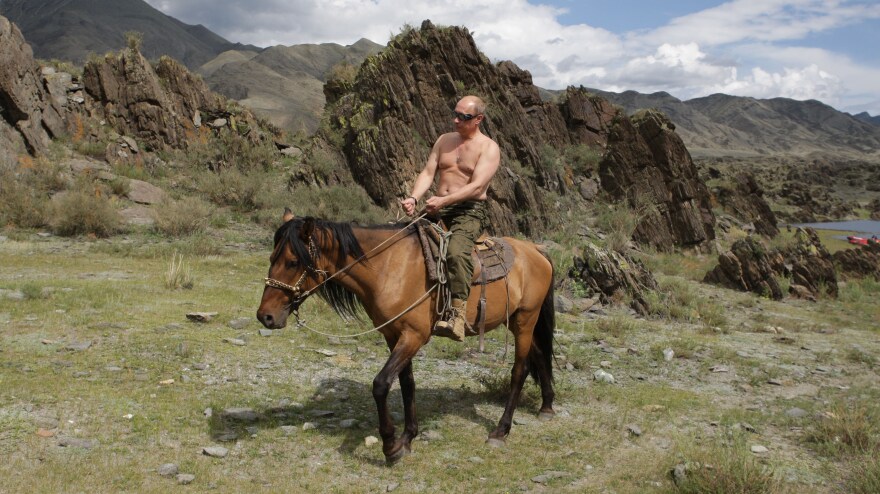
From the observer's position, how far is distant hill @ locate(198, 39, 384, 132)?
6538 centimetres

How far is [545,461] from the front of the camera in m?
5.39

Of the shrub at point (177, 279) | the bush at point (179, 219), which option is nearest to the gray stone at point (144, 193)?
the bush at point (179, 219)

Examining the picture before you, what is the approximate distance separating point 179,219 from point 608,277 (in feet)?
37.5

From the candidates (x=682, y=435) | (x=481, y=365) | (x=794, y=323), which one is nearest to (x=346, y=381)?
(x=481, y=365)

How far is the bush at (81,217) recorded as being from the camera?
1494 cm

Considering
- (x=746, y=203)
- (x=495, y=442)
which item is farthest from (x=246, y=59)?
(x=495, y=442)

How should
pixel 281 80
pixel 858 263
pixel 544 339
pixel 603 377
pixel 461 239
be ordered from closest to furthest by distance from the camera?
pixel 461 239 → pixel 544 339 → pixel 603 377 → pixel 858 263 → pixel 281 80

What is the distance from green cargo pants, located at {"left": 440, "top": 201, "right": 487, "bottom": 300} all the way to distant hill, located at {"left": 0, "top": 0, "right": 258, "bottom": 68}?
104 m

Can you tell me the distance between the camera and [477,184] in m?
5.44

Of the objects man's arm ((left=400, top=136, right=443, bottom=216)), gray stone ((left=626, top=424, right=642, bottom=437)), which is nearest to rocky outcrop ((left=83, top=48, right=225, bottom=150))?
Result: man's arm ((left=400, top=136, right=443, bottom=216))

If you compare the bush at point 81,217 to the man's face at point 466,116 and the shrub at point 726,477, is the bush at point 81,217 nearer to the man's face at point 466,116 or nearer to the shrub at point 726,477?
the man's face at point 466,116

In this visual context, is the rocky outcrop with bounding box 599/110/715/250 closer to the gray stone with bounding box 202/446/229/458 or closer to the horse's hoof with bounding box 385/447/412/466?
the horse's hoof with bounding box 385/447/412/466

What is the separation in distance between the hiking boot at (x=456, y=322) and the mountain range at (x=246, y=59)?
48.4 meters

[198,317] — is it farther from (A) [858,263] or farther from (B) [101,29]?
(B) [101,29]
